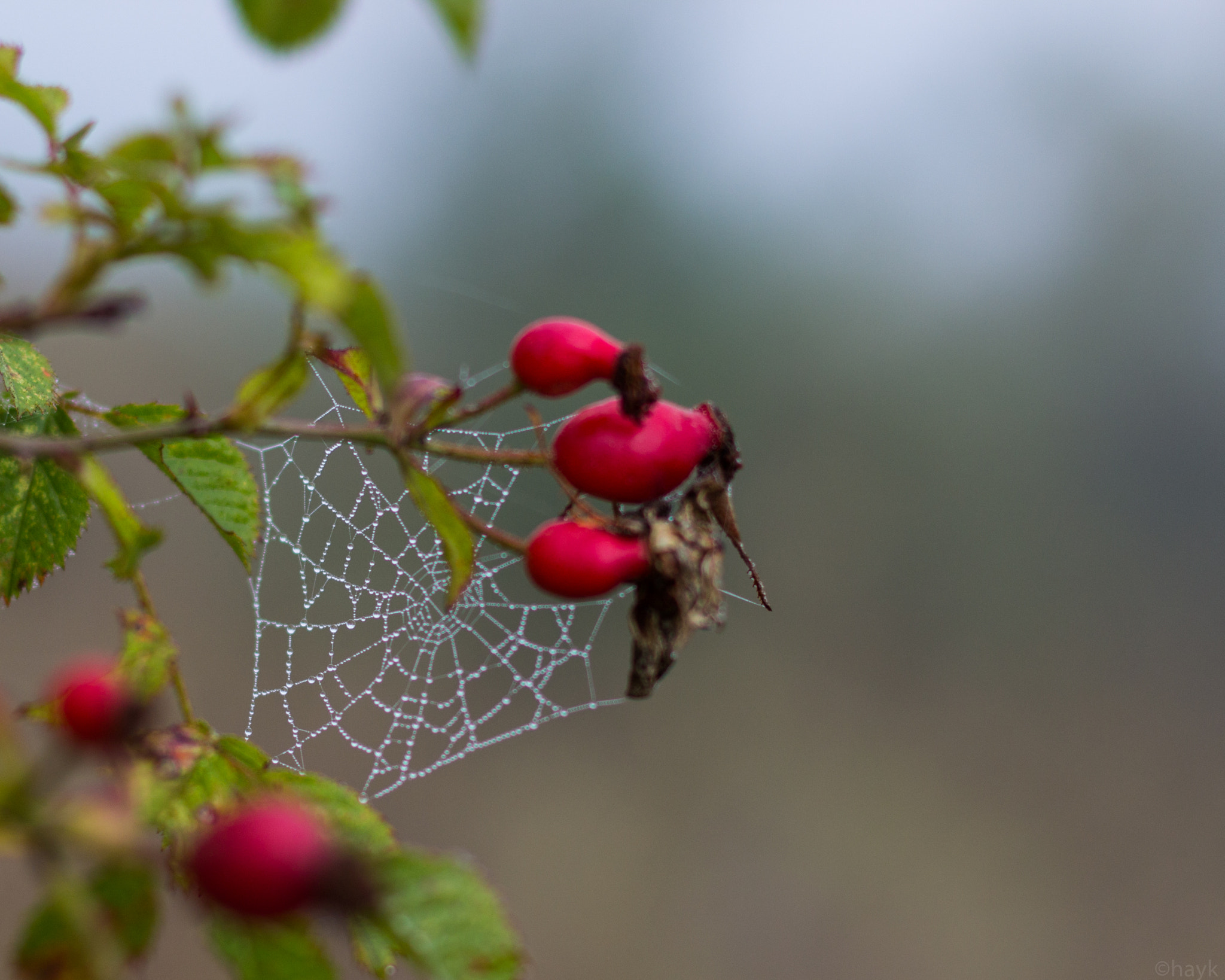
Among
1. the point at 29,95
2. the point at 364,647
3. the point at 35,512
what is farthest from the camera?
the point at 364,647

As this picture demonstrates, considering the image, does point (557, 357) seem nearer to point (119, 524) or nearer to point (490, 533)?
point (490, 533)

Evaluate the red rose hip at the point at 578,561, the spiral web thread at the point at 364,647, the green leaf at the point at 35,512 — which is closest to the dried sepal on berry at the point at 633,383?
the red rose hip at the point at 578,561

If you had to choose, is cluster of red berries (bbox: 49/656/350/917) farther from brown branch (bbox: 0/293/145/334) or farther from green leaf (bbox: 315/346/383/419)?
green leaf (bbox: 315/346/383/419)

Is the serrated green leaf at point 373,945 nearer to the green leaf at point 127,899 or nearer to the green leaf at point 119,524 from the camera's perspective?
the green leaf at point 127,899

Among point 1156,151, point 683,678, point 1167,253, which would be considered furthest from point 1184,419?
point 683,678

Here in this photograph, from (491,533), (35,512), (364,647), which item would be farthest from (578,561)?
(364,647)

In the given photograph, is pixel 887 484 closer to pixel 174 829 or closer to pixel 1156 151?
pixel 1156 151

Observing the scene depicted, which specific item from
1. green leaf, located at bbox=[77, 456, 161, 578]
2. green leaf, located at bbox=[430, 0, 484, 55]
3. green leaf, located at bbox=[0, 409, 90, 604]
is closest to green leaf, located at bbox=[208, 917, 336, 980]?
green leaf, located at bbox=[77, 456, 161, 578]
